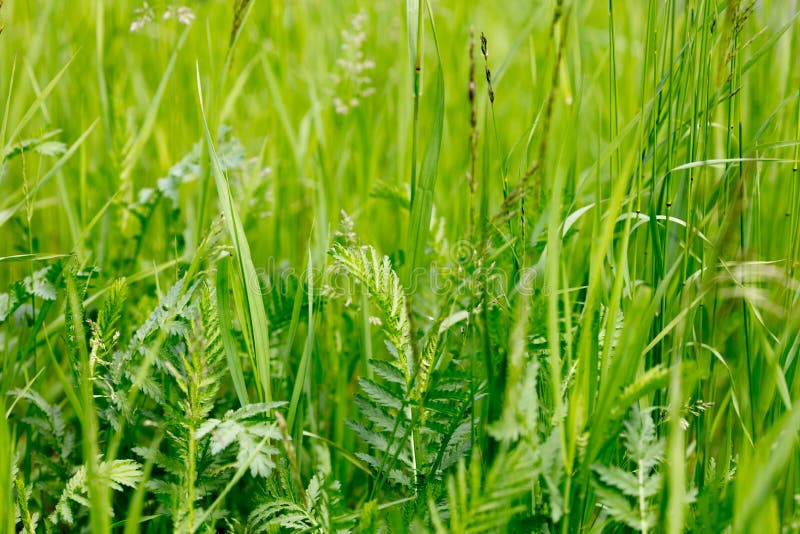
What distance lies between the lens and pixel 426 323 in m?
1.56

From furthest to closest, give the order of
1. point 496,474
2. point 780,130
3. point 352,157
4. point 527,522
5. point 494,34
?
1. point 494,34
2. point 352,157
3. point 780,130
4. point 527,522
5. point 496,474

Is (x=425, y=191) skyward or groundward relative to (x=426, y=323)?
skyward

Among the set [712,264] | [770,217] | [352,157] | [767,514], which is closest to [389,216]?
[352,157]

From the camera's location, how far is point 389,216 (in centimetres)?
212

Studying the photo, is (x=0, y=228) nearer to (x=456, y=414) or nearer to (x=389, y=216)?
(x=389, y=216)

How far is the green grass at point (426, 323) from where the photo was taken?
92 cm

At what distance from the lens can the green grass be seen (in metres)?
0.92

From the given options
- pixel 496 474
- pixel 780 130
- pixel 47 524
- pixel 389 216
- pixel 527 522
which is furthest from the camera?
pixel 389 216

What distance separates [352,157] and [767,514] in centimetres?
166

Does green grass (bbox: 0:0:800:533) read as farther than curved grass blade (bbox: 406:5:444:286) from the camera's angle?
No

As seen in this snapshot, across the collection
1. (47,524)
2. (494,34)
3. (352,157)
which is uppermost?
(494,34)

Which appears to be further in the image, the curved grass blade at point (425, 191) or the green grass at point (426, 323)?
the curved grass blade at point (425, 191)

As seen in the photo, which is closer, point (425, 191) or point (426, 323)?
point (425, 191)

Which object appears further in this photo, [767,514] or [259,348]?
[259,348]
